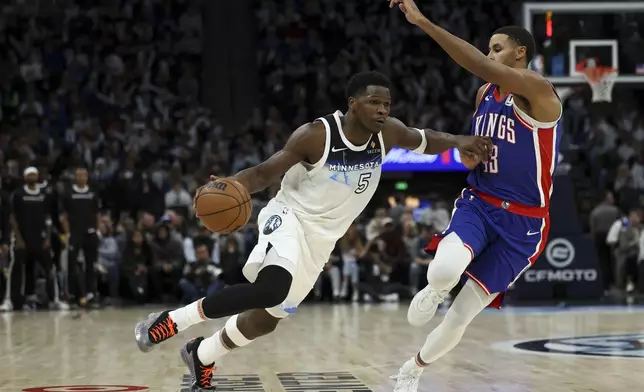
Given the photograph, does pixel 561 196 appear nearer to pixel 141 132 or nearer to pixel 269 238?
pixel 141 132

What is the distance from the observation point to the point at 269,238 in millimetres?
5711

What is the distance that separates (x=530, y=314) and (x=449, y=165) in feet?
24.9

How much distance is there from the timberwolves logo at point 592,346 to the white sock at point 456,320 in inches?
102

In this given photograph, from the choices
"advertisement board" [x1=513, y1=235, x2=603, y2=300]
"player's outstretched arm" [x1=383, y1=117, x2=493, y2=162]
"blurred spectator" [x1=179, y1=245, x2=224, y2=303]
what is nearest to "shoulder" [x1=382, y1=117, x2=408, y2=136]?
"player's outstretched arm" [x1=383, y1=117, x2=493, y2=162]

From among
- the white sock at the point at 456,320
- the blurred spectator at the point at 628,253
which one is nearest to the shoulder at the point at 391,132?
the white sock at the point at 456,320

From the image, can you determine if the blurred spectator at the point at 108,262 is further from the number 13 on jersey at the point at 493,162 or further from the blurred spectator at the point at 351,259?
the number 13 on jersey at the point at 493,162

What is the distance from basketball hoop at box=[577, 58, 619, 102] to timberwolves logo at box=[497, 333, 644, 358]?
6807mm

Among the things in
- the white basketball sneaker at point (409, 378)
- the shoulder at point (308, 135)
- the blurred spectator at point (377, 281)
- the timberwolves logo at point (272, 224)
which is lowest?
the blurred spectator at point (377, 281)

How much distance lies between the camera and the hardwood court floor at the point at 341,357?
6520 millimetres

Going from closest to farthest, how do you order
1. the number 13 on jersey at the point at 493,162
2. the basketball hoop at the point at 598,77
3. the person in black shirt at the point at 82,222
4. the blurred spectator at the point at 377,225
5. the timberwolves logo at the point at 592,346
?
the number 13 on jersey at the point at 493,162
the timberwolves logo at the point at 592,346
the person in black shirt at the point at 82,222
the basketball hoop at the point at 598,77
the blurred spectator at the point at 377,225

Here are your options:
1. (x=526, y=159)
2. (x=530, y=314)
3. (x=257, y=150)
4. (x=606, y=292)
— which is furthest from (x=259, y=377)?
(x=257, y=150)

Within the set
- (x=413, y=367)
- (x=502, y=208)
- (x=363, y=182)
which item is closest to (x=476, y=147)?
(x=502, y=208)

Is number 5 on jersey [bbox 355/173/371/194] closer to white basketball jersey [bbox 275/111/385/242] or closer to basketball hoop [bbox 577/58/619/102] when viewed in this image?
white basketball jersey [bbox 275/111/385/242]

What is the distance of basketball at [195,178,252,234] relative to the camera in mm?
5480
